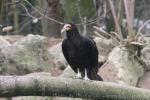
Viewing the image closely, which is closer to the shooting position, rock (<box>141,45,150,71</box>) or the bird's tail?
the bird's tail

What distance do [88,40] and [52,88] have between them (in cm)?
192

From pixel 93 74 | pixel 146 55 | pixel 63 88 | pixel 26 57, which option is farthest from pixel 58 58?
pixel 63 88

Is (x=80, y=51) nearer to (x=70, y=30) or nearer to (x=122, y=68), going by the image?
(x=70, y=30)

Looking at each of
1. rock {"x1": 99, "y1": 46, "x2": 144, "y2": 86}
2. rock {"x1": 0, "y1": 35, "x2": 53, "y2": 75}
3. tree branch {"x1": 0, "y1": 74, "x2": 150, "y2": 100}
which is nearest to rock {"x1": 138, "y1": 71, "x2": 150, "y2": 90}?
rock {"x1": 99, "y1": 46, "x2": 144, "y2": 86}

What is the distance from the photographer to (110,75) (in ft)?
27.2

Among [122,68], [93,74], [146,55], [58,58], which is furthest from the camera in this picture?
[146,55]

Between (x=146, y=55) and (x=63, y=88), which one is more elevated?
(x=63, y=88)

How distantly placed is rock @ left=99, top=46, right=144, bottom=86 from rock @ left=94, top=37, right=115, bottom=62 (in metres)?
0.24

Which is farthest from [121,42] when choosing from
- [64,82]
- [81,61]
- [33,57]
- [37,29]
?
[37,29]

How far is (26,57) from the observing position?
8.38 metres

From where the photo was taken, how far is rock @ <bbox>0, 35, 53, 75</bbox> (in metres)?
8.15

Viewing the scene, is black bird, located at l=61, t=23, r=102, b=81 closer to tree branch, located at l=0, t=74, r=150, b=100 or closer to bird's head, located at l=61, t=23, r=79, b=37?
bird's head, located at l=61, t=23, r=79, b=37

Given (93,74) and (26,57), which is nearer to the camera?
(93,74)

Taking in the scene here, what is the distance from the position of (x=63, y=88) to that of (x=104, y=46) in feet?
15.0
